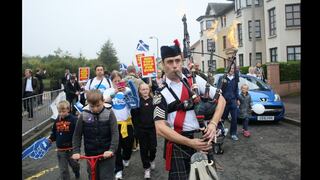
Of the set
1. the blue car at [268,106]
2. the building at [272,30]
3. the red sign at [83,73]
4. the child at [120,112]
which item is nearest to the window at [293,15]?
the building at [272,30]

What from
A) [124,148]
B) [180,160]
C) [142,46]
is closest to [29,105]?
[142,46]

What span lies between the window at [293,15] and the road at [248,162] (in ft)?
75.4

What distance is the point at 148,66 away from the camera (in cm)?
1239

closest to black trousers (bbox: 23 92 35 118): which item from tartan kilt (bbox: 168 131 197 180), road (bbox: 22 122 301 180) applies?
road (bbox: 22 122 301 180)

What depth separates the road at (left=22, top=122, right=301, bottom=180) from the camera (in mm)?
6685

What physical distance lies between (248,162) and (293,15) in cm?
2626

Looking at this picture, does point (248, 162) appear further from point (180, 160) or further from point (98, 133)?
point (180, 160)

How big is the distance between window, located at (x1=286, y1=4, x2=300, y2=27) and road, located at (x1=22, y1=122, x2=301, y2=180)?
22991 millimetres

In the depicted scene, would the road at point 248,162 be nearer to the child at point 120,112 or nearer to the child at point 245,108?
the child at point 245,108

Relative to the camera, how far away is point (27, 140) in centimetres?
1036

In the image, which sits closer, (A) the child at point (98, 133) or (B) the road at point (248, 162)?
(A) the child at point (98, 133)

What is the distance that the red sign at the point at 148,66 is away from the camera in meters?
12.3

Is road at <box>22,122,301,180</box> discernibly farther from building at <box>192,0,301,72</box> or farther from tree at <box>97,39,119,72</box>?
tree at <box>97,39,119,72</box>
